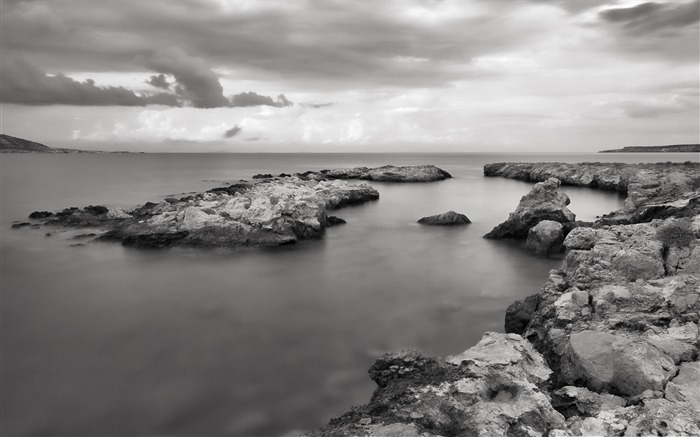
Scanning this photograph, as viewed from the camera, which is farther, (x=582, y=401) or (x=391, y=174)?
(x=391, y=174)

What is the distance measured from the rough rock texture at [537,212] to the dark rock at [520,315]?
12.2 meters

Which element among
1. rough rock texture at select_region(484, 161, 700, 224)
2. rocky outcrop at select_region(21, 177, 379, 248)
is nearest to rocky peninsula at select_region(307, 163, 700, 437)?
rough rock texture at select_region(484, 161, 700, 224)

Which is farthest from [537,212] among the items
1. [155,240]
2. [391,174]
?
[391,174]

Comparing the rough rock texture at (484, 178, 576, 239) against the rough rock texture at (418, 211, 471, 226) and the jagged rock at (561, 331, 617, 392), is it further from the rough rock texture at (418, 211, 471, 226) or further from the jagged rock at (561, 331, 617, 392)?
the jagged rock at (561, 331, 617, 392)

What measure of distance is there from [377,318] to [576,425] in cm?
783

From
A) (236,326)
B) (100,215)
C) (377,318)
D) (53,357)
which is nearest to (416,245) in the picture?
(377,318)

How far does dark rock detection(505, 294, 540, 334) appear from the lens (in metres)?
10.0

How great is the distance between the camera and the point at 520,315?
398 inches

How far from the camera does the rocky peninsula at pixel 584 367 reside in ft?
16.6

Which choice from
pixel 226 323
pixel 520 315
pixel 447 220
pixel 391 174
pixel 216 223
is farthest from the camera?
pixel 391 174

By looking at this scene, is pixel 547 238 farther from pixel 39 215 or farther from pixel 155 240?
pixel 39 215

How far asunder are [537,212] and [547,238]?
3.01 meters

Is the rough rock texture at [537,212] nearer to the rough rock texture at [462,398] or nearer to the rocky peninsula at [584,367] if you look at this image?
the rocky peninsula at [584,367]

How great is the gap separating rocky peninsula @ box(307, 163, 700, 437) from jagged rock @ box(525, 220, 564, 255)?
8.88m
